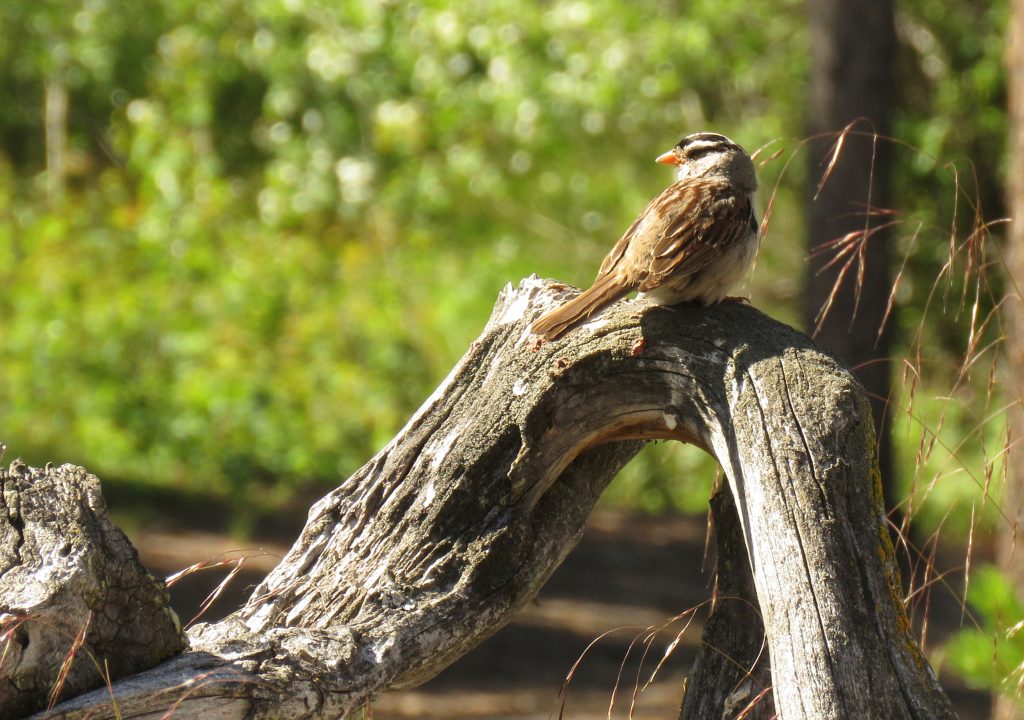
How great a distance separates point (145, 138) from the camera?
1267 cm

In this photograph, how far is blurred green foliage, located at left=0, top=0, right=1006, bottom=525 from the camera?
9.16 meters

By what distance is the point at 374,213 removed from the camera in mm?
12656

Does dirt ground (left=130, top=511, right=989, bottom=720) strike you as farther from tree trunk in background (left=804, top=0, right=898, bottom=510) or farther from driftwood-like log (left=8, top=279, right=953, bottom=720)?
driftwood-like log (left=8, top=279, right=953, bottom=720)

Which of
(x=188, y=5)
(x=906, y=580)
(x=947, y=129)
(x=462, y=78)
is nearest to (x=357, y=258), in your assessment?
(x=462, y=78)

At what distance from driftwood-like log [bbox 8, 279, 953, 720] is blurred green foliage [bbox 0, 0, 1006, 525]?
18.7ft

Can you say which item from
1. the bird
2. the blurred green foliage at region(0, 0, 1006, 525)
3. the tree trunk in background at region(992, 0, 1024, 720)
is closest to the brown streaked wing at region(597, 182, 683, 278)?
the bird

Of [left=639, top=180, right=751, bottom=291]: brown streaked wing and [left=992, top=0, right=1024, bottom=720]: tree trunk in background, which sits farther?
[left=992, top=0, right=1024, bottom=720]: tree trunk in background

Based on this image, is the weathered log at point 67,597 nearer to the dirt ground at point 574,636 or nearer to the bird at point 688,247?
the bird at point 688,247

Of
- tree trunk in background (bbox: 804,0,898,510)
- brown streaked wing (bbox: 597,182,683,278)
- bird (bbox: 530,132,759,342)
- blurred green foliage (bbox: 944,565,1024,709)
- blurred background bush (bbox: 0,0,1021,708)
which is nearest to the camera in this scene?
bird (bbox: 530,132,759,342)

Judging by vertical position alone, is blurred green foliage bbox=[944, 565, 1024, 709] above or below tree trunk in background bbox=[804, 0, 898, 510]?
below

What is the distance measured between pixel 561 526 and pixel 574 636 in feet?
15.3

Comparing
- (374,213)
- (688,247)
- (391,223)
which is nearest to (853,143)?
(688,247)

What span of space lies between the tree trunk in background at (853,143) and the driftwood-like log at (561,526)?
4.46m

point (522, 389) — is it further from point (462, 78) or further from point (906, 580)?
point (462, 78)
